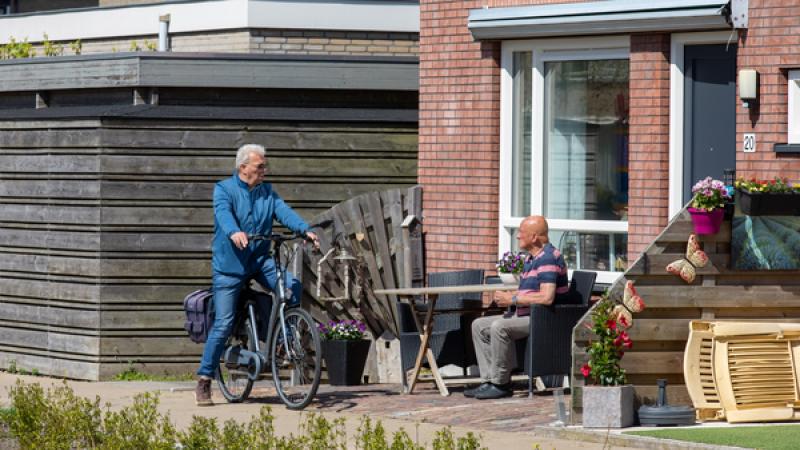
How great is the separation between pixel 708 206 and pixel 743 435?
1632mm

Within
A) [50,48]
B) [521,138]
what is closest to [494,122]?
[521,138]

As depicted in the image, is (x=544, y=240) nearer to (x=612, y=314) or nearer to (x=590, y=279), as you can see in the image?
(x=590, y=279)

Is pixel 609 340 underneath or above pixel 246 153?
underneath

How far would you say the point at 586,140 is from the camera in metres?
15.1

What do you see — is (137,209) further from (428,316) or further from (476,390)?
(476,390)

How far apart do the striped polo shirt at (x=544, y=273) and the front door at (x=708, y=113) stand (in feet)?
5.54

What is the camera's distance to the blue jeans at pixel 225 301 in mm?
12898

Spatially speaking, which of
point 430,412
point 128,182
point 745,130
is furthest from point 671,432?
point 128,182

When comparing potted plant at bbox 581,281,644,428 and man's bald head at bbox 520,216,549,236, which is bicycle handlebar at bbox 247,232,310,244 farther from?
potted plant at bbox 581,281,644,428

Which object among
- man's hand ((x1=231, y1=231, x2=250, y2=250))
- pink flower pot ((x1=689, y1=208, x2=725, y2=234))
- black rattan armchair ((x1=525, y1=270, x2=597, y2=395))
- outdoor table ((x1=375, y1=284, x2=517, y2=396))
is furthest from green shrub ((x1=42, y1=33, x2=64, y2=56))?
pink flower pot ((x1=689, y1=208, x2=725, y2=234))

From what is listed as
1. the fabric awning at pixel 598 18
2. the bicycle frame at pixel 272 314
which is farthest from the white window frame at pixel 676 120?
the bicycle frame at pixel 272 314

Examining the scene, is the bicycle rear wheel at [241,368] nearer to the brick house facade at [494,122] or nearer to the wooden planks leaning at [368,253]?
the wooden planks leaning at [368,253]

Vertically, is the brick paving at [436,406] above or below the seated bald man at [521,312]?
below

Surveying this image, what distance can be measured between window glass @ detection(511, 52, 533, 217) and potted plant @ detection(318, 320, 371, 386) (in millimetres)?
1913
